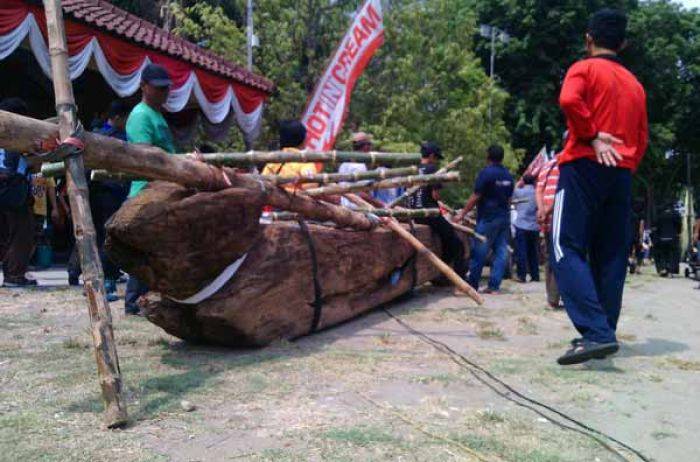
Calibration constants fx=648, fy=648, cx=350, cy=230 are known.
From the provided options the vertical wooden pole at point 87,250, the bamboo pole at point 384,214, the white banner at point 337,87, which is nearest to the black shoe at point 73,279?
the bamboo pole at point 384,214

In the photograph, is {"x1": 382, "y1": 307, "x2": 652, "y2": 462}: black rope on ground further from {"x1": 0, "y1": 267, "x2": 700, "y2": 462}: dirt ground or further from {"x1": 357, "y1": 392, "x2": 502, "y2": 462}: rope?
{"x1": 357, "y1": 392, "x2": 502, "y2": 462}: rope

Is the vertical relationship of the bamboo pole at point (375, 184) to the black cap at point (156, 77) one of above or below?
below

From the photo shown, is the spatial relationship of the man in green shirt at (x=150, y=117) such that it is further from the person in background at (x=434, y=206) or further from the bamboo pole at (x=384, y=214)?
the person in background at (x=434, y=206)

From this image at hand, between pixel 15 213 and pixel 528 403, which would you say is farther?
pixel 15 213

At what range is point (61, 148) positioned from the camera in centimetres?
274

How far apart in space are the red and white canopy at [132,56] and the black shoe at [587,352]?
24.7ft

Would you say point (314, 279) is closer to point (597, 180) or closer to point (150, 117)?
point (150, 117)

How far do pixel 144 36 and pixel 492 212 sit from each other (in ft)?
20.7

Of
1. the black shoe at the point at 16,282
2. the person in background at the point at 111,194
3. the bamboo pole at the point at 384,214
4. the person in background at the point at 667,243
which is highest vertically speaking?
the person in background at the point at 111,194

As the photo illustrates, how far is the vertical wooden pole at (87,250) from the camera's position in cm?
269

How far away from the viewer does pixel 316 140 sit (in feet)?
29.6

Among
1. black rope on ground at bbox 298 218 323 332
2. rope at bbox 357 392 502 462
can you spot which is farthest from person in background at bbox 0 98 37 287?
rope at bbox 357 392 502 462

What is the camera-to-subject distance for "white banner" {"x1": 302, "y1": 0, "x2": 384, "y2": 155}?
29.9 ft

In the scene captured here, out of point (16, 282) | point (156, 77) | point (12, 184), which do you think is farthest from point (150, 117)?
point (16, 282)
